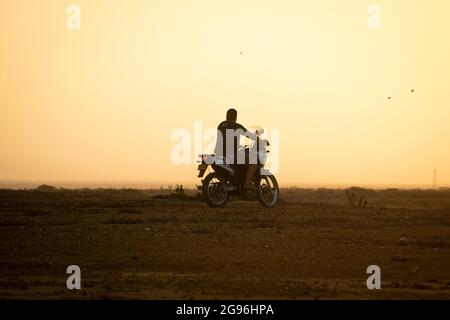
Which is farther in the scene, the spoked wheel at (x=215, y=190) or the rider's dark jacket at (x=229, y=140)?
the rider's dark jacket at (x=229, y=140)

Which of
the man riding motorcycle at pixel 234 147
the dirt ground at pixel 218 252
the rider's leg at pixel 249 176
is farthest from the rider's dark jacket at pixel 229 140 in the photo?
the dirt ground at pixel 218 252

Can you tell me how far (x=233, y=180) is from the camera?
18.9 meters

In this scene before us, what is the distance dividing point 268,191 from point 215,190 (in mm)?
1721

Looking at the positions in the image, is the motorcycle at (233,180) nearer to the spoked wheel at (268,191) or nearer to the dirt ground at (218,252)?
the spoked wheel at (268,191)

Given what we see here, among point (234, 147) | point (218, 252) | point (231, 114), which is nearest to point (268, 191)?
point (234, 147)

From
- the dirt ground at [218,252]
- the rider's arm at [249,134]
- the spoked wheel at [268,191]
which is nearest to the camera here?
the dirt ground at [218,252]

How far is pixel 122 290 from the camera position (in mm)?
8500

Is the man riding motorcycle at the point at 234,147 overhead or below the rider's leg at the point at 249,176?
overhead

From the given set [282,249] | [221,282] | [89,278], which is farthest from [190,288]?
[282,249]

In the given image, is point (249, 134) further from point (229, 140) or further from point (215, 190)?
point (215, 190)

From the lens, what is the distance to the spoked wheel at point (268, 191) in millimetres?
19495

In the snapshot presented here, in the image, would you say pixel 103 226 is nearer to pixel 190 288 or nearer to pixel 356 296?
pixel 190 288

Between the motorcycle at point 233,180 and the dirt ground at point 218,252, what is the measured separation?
58 cm

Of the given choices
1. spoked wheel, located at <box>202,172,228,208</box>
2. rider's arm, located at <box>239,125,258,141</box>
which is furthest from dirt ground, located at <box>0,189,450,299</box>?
rider's arm, located at <box>239,125,258,141</box>
